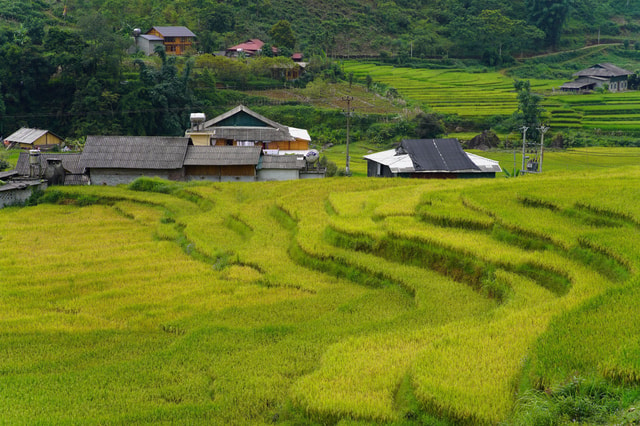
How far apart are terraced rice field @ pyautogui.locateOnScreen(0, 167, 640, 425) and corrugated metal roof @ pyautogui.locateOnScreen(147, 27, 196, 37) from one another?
33805 millimetres

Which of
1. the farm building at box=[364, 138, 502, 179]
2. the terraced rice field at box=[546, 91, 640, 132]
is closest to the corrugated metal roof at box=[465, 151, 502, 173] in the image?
the farm building at box=[364, 138, 502, 179]

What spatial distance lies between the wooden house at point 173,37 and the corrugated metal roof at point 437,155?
29.5 metres

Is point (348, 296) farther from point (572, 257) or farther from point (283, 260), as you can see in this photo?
point (572, 257)

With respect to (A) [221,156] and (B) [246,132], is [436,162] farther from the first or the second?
(B) [246,132]

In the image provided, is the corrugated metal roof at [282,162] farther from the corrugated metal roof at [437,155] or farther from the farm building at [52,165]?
the farm building at [52,165]

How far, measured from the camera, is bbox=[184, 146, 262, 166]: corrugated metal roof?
24.7 metres

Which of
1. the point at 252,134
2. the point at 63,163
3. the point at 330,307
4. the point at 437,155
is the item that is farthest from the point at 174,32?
the point at 330,307

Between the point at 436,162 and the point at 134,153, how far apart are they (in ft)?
35.7

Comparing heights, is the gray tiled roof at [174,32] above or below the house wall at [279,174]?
above

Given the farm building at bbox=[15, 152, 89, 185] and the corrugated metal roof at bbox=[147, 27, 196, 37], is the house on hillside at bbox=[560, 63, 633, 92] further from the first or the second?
the farm building at bbox=[15, 152, 89, 185]

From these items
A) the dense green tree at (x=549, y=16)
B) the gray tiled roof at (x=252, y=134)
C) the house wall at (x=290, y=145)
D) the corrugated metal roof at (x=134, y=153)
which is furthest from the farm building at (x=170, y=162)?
the dense green tree at (x=549, y=16)

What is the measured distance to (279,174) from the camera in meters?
Answer: 25.7

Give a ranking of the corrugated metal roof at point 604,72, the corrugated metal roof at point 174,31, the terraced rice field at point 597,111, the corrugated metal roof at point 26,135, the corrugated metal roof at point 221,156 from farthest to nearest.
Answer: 1. the corrugated metal roof at point 604,72
2. the corrugated metal roof at point 174,31
3. the terraced rice field at point 597,111
4. the corrugated metal roof at point 26,135
5. the corrugated metal roof at point 221,156

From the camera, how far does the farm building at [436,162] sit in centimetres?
2394
